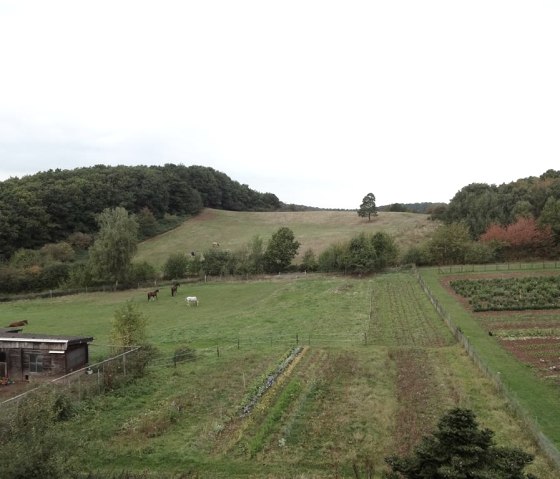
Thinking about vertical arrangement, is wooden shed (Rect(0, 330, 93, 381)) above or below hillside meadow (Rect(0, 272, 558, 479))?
above

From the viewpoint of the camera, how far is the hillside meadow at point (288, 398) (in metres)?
18.0

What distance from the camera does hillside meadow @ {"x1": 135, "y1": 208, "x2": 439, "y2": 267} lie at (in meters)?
90.9

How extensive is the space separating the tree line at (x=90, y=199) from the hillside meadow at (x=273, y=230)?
597 cm

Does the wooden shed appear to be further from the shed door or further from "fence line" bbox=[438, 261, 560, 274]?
"fence line" bbox=[438, 261, 560, 274]

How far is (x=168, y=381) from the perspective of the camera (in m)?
28.1

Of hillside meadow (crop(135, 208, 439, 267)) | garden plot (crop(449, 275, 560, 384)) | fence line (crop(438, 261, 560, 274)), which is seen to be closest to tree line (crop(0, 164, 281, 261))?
hillside meadow (crop(135, 208, 439, 267))

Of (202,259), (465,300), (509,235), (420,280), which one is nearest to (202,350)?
(465,300)

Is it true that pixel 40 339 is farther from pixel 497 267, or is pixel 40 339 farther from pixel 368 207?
pixel 368 207

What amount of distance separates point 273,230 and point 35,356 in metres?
79.7

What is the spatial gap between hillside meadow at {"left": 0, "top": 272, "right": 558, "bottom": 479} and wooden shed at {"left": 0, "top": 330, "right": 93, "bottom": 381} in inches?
200

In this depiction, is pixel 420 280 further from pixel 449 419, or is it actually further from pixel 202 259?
pixel 449 419

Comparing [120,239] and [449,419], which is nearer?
[449,419]

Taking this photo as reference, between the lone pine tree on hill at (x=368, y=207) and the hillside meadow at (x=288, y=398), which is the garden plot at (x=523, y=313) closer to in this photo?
the hillside meadow at (x=288, y=398)

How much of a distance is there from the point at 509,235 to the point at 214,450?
68.5m
